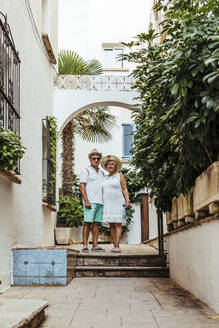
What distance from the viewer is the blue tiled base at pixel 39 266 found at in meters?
5.58

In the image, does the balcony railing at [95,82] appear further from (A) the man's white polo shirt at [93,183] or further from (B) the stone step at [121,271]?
(B) the stone step at [121,271]

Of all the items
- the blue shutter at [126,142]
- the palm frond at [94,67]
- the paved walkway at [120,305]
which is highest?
the palm frond at [94,67]

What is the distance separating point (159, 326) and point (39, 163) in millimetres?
4937

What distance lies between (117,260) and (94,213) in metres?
0.99

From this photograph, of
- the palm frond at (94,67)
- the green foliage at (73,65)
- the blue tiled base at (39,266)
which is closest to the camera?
the blue tiled base at (39,266)

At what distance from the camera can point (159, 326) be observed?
342cm

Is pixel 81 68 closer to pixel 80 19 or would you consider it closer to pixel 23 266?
pixel 80 19

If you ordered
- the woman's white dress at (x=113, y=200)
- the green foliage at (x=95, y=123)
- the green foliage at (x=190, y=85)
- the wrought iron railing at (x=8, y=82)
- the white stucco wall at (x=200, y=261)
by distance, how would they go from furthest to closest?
1. the green foliage at (x=95, y=123)
2. the woman's white dress at (x=113, y=200)
3. the wrought iron railing at (x=8, y=82)
4. the white stucco wall at (x=200, y=261)
5. the green foliage at (x=190, y=85)

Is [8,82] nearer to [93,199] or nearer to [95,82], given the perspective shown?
[93,199]

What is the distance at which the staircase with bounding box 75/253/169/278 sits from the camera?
6.82m

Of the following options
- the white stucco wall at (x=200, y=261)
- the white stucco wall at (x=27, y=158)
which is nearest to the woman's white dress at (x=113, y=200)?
the white stucco wall at (x=27, y=158)

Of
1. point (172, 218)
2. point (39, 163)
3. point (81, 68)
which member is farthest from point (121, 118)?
point (172, 218)

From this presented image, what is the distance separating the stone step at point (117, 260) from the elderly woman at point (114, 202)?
491 millimetres

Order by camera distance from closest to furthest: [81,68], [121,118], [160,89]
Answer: [160,89] → [81,68] → [121,118]
